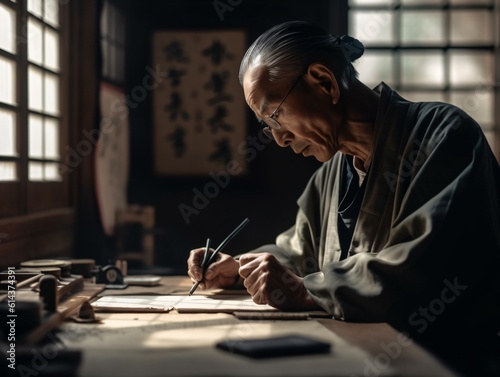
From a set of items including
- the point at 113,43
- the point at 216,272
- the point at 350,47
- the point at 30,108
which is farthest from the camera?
the point at 113,43

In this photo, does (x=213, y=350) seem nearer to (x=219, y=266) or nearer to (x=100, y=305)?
(x=100, y=305)

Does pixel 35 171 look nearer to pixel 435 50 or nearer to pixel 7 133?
pixel 7 133

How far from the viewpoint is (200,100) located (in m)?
6.06

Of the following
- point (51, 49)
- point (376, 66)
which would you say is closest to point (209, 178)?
point (376, 66)

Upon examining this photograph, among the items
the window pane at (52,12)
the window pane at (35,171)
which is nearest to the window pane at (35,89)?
the window pane at (35,171)

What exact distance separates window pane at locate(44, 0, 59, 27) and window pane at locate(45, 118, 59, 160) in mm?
610

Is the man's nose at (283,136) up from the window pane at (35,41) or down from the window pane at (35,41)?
down

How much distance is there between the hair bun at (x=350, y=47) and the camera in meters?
2.75

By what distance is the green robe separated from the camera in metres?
2.18

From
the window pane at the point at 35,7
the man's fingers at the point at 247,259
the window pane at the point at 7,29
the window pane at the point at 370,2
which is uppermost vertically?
the window pane at the point at 370,2

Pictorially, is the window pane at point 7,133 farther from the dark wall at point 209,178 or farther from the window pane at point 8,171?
the dark wall at point 209,178

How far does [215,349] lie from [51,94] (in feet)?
10.1

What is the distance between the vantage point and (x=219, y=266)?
2965 millimetres

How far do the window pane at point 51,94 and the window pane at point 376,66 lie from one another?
2749 mm
